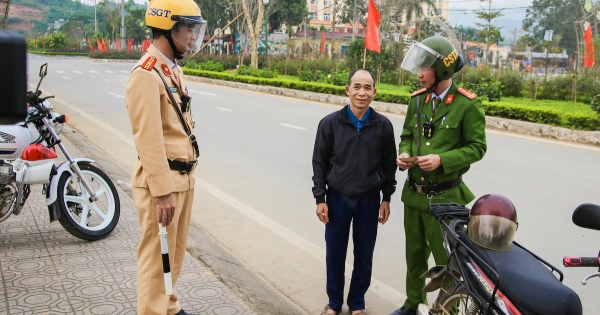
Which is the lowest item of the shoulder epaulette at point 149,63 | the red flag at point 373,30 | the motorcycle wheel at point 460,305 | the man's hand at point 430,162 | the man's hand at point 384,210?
the motorcycle wheel at point 460,305

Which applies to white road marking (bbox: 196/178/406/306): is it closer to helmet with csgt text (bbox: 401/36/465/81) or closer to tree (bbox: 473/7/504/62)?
helmet with csgt text (bbox: 401/36/465/81)

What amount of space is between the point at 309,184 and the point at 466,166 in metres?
3.87

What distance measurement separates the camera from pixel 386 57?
23.0m

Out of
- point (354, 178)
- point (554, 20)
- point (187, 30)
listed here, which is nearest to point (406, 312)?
point (354, 178)

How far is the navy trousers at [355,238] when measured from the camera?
3.26 meters

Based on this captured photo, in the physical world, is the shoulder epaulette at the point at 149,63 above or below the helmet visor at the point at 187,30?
below

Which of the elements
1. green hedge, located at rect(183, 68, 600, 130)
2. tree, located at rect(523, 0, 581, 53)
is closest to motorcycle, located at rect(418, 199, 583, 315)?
green hedge, located at rect(183, 68, 600, 130)

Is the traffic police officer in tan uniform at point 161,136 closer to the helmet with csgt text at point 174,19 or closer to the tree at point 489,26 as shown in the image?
the helmet with csgt text at point 174,19

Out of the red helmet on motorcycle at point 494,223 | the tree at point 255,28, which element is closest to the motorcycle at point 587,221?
the red helmet on motorcycle at point 494,223

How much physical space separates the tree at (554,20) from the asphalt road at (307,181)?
52611 mm

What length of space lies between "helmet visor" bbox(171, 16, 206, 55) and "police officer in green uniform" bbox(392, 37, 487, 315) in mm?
1238

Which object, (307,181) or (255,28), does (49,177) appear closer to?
(307,181)

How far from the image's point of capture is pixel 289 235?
16.7ft

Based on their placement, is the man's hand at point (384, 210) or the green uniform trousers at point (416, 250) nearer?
the green uniform trousers at point (416, 250)
